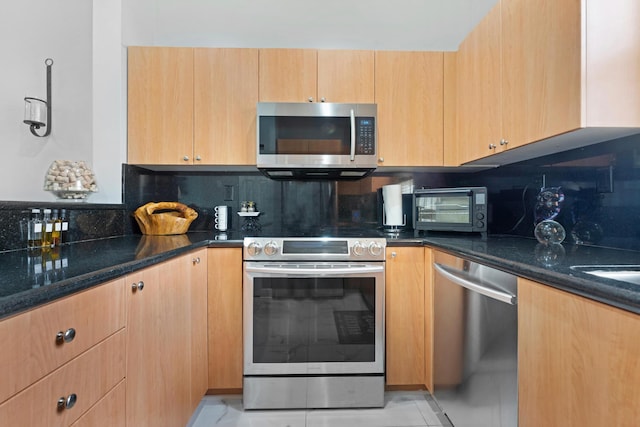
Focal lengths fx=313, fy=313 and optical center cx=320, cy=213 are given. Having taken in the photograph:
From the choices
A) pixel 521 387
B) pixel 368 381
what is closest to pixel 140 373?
pixel 368 381

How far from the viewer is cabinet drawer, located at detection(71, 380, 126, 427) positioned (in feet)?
2.74

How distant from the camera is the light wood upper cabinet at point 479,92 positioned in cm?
161

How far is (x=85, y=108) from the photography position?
2.14m

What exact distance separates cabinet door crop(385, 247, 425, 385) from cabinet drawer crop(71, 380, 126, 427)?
130 centimetres

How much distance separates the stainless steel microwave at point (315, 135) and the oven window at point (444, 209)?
446 mm

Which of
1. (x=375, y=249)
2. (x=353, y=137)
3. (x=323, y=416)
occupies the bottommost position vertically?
(x=323, y=416)

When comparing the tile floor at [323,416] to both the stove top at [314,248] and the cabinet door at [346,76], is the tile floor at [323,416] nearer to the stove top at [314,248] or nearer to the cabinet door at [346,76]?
the stove top at [314,248]

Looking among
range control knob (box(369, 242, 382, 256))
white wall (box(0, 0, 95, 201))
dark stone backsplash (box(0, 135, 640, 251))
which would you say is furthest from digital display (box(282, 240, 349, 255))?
white wall (box(0, 0, 95, 201))

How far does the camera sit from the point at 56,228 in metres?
1.46

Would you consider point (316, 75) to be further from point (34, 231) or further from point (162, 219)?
point (34, 231)

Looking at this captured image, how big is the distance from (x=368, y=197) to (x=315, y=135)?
2.31 feet

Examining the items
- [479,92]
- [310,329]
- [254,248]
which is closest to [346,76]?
[479,92]

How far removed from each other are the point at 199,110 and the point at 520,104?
183cm

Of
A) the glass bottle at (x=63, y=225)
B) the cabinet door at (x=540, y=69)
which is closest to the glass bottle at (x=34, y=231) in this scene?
the glass bottle at (x=63, y=225)
